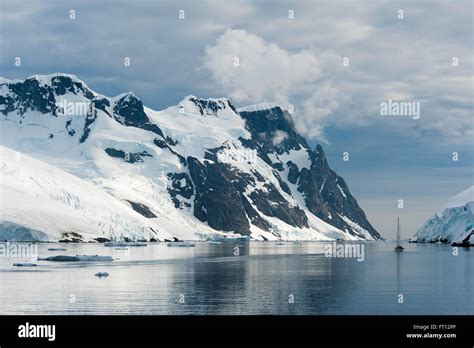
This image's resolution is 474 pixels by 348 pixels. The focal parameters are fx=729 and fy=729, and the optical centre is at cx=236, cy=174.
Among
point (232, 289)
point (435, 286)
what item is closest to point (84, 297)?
point (232, 289)

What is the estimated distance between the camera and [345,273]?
114 m

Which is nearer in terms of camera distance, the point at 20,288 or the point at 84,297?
the point at 84,297

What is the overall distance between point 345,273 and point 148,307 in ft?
172
